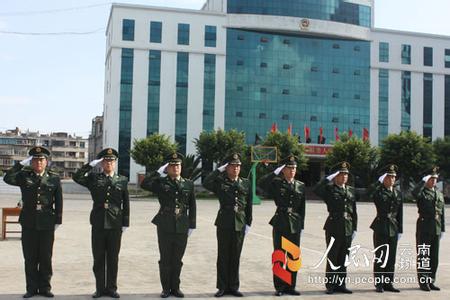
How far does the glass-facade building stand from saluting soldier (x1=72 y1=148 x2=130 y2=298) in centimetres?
4699

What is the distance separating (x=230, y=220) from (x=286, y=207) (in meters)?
0.85

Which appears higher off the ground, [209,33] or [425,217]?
[209,33]

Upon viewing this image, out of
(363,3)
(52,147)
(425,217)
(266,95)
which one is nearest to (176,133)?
(266,95)

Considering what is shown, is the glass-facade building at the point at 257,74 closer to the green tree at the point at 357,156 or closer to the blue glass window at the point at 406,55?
the blue glass window at the point at 406,55

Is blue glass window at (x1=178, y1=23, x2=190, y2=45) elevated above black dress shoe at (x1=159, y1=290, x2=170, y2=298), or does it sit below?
above

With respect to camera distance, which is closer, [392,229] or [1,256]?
A: [392,229]

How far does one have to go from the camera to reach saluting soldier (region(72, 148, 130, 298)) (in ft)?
22.0

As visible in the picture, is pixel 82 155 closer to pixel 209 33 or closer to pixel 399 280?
pixel 209 33

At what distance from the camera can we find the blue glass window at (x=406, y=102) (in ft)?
196

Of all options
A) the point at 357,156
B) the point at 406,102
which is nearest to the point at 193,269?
the point at 357,156

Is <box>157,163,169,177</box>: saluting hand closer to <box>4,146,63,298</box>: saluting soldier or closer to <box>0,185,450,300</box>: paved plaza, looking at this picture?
<box>4,146,63,298</box>: saluting soldier

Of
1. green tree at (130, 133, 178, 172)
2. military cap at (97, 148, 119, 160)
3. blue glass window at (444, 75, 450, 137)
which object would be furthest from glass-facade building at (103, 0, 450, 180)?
military cap at (97, 148, 119, 160)

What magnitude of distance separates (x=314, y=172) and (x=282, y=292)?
5341cm

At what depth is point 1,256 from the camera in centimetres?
991
